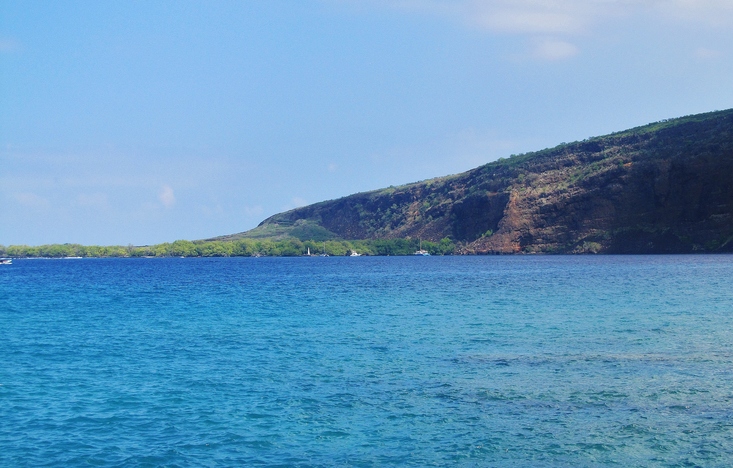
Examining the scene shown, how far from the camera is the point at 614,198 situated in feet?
397

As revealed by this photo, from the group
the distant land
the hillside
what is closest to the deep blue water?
the hillside

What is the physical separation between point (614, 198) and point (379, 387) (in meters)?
111

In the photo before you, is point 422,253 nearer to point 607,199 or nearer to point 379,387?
point 607,199

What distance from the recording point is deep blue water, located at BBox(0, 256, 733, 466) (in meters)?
14.2

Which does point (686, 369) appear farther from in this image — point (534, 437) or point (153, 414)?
point (153, 414)

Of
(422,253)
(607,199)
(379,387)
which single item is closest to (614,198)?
(607,199)

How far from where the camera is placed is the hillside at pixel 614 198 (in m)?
109

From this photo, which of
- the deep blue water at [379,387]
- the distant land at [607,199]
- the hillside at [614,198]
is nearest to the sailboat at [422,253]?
the distant land at [607,199]

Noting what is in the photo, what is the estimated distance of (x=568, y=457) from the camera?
13477 mm

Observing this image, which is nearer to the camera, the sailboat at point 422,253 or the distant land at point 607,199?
the distant land at point 607,199

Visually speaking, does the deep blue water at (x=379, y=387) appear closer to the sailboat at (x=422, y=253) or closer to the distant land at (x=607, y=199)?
the distant land at (x=607, y=199)

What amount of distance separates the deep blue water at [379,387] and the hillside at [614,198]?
78.4 m

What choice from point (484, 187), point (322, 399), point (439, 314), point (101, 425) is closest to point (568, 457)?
point (322, 399)

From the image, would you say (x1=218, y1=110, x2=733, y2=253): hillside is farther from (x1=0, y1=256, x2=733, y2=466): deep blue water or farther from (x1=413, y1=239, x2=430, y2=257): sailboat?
(x1=0, y1=256, x2=733, y2=466): deep blue water
